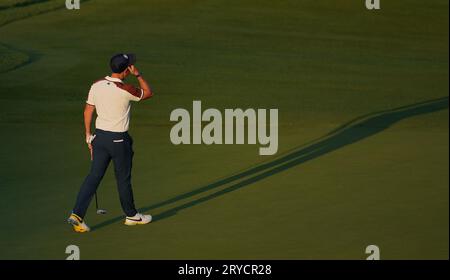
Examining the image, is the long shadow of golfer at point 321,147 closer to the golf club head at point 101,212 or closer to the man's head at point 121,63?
the golf club head at point 101,212

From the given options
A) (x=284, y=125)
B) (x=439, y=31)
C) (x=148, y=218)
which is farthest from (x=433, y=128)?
(x=439, y=31)

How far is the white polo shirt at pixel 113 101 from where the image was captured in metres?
13.8

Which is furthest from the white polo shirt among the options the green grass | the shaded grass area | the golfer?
the shaded grass area

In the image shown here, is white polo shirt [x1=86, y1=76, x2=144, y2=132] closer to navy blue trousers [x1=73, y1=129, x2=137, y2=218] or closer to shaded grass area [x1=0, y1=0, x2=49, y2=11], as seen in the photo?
navy blue trousers [x1=73, y1=129, x2=137, y2=218]

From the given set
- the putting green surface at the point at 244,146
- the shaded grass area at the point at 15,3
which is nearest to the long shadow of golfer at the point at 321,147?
the putting green surface at the point at 244,146

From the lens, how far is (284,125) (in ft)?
65.7

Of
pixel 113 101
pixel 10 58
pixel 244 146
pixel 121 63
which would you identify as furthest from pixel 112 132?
pixel 10 58

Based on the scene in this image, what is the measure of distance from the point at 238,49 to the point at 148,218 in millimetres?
14977

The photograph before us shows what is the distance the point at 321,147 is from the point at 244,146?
3.50 ft

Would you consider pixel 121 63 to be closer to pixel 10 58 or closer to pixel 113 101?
pixel 113 101

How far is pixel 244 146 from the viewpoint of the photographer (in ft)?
60.4

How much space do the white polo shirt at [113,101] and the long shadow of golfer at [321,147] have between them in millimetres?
1151

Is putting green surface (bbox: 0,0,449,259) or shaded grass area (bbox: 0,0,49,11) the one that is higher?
shaded grass area (bbox: 0,0,49,11)

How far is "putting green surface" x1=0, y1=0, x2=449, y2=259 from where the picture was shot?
13.8 meters
